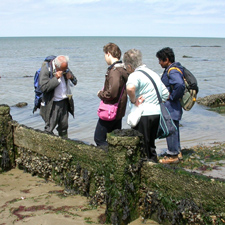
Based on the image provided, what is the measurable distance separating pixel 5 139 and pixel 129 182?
8.67 ft

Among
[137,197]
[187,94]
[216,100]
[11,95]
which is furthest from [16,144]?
[11,95]

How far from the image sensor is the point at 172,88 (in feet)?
18.2

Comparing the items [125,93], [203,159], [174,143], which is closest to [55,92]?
[125,93]

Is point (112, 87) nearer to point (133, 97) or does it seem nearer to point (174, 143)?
point (133, 97)

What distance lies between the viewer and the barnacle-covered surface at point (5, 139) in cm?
530

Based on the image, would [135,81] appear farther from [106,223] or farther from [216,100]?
[216,100]

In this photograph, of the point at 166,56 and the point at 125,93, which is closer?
the point at 125,93

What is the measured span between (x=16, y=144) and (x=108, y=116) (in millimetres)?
1664

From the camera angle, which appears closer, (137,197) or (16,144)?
(137,197)

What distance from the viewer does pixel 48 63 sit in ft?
18.6

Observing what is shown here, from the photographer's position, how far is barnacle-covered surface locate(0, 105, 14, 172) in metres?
5.30

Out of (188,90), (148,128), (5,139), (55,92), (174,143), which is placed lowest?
(174,143)

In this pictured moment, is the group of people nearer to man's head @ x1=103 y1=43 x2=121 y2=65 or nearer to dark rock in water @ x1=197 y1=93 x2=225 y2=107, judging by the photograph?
man's head @ x1=103 y1=43 x2=121 y2=65

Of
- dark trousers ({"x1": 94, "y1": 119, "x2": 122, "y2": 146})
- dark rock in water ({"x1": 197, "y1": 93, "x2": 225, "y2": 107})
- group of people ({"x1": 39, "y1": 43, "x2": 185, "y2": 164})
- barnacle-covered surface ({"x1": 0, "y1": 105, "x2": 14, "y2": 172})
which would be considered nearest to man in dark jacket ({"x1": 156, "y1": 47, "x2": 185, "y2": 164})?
group of people ({"x1": 39, "y1": 43, "x2": 185, "y2": 164})
